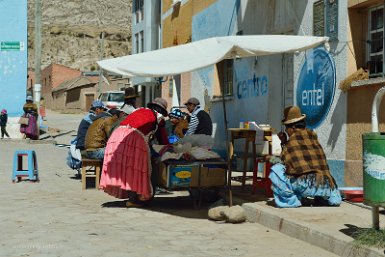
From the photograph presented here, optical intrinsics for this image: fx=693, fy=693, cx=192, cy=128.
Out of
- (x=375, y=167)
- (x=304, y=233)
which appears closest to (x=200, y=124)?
(x=304, y=233)

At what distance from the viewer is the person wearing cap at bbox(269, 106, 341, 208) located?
27.2 ft

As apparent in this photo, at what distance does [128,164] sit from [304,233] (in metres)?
3.16

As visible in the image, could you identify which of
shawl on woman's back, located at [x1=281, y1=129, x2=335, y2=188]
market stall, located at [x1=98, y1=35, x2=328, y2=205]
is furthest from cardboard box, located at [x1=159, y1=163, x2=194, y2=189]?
shawl on woman's back, located at [x1=281, y1=129, x2=335, y2=188]

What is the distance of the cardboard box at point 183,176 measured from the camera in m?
9.03

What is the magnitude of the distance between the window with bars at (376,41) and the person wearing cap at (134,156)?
298cm

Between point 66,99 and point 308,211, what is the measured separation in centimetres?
6281

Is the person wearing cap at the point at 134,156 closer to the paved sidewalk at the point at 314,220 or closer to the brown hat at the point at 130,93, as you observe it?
the paved sidewalk at the point at 314,220

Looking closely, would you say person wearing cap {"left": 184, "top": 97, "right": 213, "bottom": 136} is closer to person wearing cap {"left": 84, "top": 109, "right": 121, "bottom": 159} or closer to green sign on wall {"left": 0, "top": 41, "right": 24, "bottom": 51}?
person wearing cap {"left": 84, "top": 109, "right": 121, "bottom": 159}

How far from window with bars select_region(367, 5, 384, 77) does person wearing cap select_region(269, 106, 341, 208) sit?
67.3 inches

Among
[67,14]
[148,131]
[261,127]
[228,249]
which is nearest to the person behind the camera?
[228,249]

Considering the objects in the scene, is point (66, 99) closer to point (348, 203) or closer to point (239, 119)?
point (239, 119)

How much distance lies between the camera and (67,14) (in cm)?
12250

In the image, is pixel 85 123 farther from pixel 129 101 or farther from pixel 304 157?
pixel 304 157

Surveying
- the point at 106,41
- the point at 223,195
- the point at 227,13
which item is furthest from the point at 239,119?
the point at 106,41
